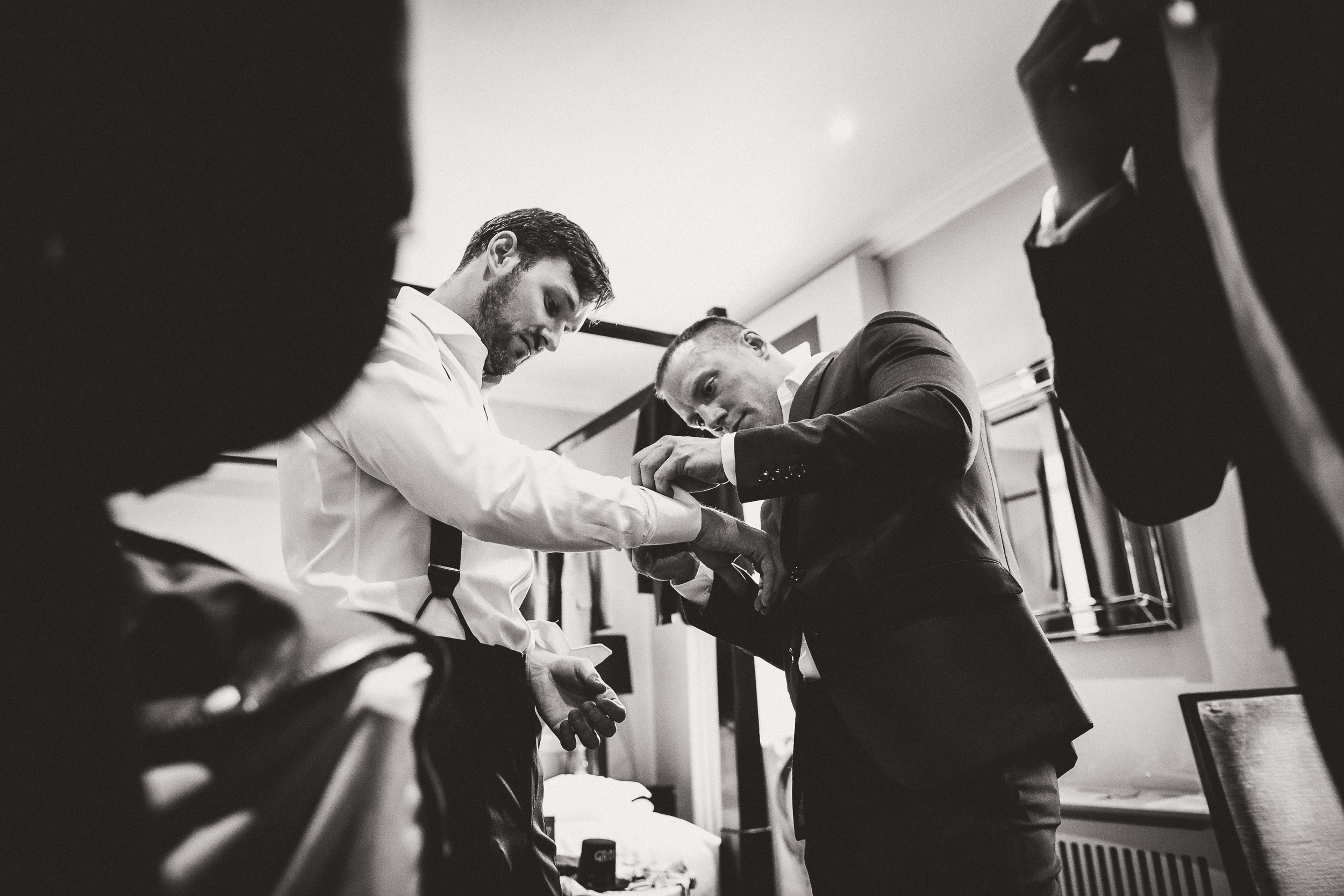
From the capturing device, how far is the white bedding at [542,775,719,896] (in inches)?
128

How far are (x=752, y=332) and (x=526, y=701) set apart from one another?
1348 millimetres

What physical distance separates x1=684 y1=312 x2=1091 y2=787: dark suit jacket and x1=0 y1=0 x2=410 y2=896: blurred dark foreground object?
916 mm

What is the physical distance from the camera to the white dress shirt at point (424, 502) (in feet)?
3.67

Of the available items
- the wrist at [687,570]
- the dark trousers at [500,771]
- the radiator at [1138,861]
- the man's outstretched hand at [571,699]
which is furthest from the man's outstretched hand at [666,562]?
the radiator at [1138,861]

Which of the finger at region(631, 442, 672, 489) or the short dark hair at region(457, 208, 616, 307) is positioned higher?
the short dark hair at region(457, 208, 616, 307)

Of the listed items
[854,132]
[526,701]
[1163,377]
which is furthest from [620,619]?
[1163,377]

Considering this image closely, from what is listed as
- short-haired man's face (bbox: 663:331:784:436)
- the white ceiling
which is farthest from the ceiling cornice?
short-haired man's face (bbox: 663:331:784:436)

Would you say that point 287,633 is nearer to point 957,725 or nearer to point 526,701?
point 526,701

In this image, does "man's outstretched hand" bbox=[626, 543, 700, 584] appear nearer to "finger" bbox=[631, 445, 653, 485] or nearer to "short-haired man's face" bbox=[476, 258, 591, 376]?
"finger" bbox=[631, 445, 653, 485]

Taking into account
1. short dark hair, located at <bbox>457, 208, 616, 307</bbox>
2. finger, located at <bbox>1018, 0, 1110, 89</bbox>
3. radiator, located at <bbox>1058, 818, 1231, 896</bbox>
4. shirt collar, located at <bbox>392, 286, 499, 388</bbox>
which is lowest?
radiator, located at <bbox>1058, 818, 1231, 896</bbox>

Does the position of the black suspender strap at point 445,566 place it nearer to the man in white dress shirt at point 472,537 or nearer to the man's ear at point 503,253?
the man in white dress shirt at point 472,537

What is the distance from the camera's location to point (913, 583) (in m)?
1.20

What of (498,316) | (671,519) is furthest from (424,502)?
(498,316)

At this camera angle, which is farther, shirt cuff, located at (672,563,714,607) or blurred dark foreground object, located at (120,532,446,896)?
shirt cuff, located at (672,563,714,607)
